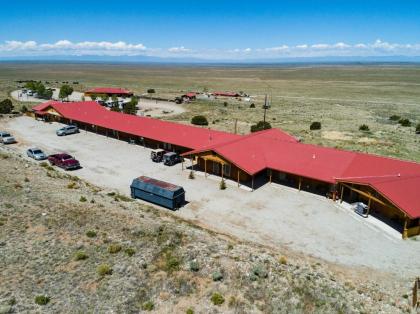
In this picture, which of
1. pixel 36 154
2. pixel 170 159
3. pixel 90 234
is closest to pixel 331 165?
pixel 170 159

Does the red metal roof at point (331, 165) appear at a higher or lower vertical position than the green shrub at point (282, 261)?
higher

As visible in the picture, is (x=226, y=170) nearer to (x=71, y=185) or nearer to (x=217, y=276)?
(x=71, y=185)

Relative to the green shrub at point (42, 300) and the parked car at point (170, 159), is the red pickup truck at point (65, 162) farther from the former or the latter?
the green shrub at point (42, 300)

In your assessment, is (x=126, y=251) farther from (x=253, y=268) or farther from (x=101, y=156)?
(x=101, y=156)

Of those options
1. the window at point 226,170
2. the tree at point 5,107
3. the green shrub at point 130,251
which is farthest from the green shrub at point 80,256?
the tree at point 5,107

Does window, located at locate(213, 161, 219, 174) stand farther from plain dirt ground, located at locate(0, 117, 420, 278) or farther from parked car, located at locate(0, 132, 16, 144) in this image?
parked car, located at locate(0, 132, 16, 144)

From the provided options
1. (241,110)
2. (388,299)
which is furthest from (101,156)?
(241,110)
